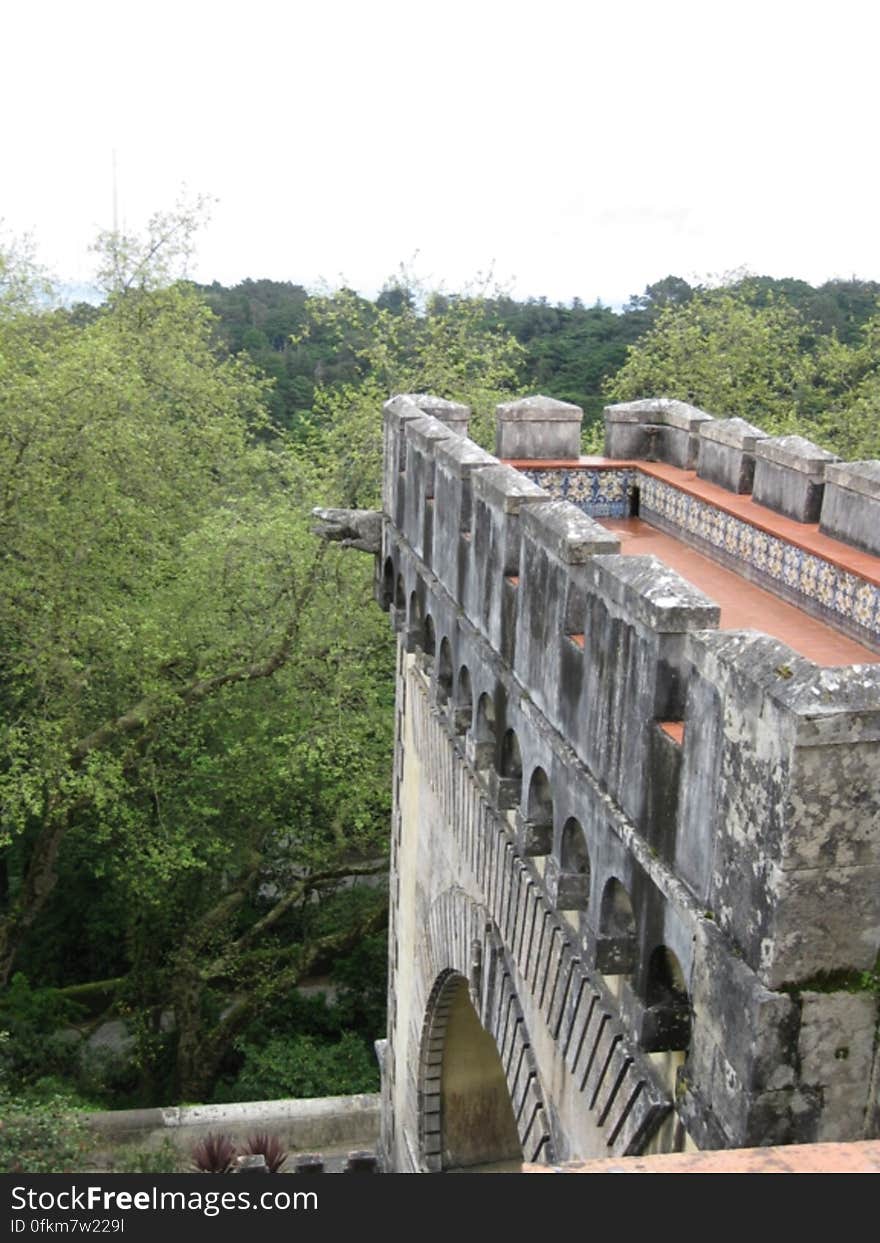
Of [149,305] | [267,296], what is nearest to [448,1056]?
[149,305]

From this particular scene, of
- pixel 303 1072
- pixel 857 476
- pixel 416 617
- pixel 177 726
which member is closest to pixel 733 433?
pixel 857 476

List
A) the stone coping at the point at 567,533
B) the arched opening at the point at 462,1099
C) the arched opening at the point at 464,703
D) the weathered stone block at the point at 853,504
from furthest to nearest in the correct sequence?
the arched opening at the point at 462,1099 → the arched opening at the point at 464,703 → the weathered stone block at the point at 853,504 → the stone coping at the point at 567,533

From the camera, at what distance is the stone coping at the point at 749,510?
721cm

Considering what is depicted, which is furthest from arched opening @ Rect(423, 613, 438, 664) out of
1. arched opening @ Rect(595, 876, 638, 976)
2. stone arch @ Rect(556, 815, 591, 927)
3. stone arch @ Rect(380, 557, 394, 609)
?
arched opening @ Rect(595, 876, 638, 976)

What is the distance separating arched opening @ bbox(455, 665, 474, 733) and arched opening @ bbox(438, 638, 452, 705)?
1.19 ft

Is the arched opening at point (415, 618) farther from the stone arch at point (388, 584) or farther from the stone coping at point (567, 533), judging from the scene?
the stone coping at point (567, 533)

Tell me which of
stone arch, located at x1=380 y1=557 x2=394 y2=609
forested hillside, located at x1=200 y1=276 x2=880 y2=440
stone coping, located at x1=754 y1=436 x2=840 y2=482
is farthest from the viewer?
forested hillside, located at x1=200 y1=276 x2=880 y2=440

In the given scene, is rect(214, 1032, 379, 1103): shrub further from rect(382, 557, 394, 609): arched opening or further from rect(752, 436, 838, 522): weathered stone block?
rect(752, 436, 838, 522): weathered stone block

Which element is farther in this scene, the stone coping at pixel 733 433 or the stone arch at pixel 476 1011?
the stone coping at pixel 733 433

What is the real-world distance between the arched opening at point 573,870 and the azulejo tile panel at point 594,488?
15.2 feet

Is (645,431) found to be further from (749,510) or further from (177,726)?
(177,726)

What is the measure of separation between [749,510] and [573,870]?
3.64m

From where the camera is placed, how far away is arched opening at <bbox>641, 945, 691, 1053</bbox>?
497 cm

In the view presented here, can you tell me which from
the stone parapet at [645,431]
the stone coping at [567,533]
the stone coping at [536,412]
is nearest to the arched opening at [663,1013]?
the stone coping at [567,533]
